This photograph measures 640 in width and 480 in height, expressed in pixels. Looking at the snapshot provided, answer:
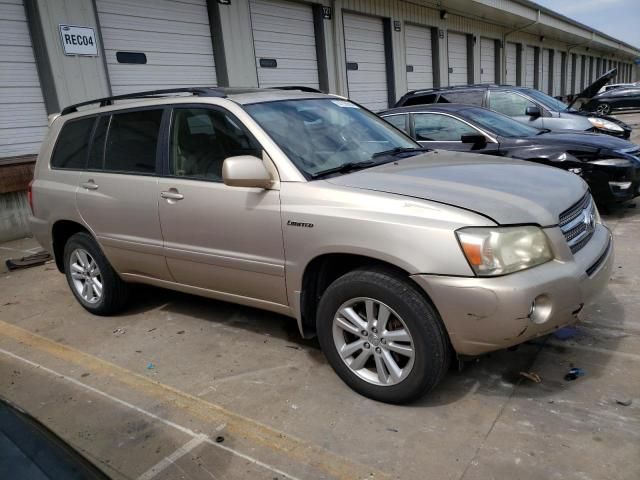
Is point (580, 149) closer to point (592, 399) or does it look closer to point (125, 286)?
point (592, 399)

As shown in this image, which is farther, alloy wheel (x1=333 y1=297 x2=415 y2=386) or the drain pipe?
the drain pipe

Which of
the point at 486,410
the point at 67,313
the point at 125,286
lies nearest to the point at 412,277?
the point at 486,410

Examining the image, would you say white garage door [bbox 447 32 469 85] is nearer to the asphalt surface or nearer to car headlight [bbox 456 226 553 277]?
the asphalt surface

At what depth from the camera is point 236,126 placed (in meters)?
3.45

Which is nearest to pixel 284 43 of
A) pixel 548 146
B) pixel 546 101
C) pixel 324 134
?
pixel 546 101

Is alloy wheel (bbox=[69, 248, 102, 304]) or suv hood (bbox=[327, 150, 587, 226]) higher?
suv hood (bbox=[327, 150, 587, 226])

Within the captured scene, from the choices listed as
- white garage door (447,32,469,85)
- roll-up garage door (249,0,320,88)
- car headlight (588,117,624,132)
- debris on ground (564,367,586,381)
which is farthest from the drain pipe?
debris on ground (564,367,586,381)

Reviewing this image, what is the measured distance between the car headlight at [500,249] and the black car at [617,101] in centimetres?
2600

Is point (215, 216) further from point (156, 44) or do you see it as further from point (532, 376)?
point (156, 44)

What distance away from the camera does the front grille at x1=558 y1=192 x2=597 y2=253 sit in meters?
2.88

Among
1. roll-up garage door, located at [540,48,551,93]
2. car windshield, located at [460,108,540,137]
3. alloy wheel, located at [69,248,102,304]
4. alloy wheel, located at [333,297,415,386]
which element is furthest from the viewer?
roll-up garage door, located at [540,48,551,93]

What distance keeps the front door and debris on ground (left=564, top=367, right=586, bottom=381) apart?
1.75 m

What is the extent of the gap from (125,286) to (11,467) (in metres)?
3.06

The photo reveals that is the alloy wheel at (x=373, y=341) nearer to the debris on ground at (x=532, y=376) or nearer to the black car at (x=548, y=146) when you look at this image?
the debris on ground at (x=532, y=376)
